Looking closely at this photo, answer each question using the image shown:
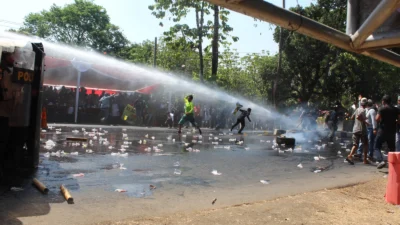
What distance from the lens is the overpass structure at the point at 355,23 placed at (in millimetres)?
2615

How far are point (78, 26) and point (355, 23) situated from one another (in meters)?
56.5

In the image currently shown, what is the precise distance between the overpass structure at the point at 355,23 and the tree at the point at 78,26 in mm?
54907

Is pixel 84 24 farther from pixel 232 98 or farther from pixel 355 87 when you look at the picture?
pixel 355 87

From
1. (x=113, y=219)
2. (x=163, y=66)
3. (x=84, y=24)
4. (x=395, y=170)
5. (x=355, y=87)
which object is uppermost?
(x=84, y=24)

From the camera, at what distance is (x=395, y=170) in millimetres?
6043

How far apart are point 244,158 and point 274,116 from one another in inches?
781

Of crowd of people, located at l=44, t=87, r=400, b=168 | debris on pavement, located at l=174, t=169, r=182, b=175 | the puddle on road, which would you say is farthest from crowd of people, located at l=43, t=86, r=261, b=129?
debris on pavement, located at l=174, t=169, r=182, b=175

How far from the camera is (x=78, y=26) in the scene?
54.8m

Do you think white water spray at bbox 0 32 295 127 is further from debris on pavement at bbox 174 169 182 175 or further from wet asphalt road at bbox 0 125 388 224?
debris on pavement at bbox 174 169 182 175

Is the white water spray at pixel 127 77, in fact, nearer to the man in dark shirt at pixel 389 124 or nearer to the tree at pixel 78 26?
the man in dark shirt at pixel 389 124

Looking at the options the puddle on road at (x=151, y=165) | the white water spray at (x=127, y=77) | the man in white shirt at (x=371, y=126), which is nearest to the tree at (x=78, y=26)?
the white water spray at (x=127, y=77)

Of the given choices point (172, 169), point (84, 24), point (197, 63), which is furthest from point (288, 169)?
point (84, 24)

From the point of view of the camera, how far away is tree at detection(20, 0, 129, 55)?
176ft

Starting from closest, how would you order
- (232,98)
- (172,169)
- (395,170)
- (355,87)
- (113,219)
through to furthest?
(113,219) < (395,170) < (172,169) < (232,98) < (355,87)
